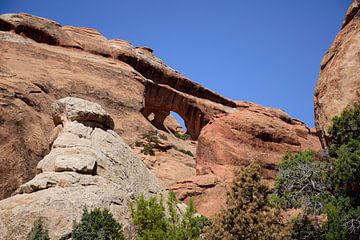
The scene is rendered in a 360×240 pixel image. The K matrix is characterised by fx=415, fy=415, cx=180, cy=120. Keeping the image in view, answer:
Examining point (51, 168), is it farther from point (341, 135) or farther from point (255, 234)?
point (341, 135)

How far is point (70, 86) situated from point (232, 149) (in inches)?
700

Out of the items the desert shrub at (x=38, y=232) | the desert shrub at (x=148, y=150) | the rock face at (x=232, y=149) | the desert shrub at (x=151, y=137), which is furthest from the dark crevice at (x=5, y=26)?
the desert shrub at (x=38, y=232)

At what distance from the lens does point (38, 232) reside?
483 inches

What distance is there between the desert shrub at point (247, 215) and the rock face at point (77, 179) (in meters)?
3.70

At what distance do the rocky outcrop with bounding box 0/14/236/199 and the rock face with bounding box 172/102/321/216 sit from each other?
1009cm

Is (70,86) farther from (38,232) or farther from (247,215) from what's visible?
(38,232)

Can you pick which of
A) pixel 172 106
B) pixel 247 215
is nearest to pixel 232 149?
pixel 247 215

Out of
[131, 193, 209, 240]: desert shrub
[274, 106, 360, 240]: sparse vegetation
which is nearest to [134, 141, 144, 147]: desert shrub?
[274, 106, 360, 240]: sparse vegetation

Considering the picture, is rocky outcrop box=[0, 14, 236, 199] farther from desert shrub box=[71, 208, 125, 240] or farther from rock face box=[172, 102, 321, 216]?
desert shrub box=[71, 208, 125, 240]

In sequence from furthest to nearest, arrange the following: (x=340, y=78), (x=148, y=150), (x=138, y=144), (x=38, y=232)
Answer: (x=138, y=144) → (x=148, y=150) → (x=340, y=78) → (x=38, y=232)

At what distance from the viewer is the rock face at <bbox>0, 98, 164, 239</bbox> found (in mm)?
13164

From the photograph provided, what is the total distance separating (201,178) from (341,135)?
14.0 metres

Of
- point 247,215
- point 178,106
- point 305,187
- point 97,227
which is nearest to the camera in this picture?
point 97,227

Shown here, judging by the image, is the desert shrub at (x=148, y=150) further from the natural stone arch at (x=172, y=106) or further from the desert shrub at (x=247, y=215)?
the desert shrub at (x=247, y=215)
